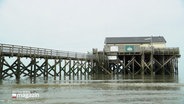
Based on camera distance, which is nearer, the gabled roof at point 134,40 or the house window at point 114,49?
the house window at point 114,49

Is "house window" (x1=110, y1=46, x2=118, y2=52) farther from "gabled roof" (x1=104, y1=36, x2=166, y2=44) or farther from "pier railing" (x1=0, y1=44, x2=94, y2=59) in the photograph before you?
→ "pier railing" (x1=0, y1=44, x2=94, y2=59)

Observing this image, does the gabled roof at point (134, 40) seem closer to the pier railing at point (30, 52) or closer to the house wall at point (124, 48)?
the house wall at point (124, 48)

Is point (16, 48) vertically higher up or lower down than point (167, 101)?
higher up

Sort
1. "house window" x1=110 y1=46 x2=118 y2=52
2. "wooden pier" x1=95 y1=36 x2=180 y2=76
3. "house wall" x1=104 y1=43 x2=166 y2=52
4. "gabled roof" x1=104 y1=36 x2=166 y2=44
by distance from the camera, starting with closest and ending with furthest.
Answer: "wooden pier" x1=95 y1=36 x2=180 y2=76, "house wall" x1=104 y1=43 x2=166 y2=52, "house window" x1=110 y1=46 x2=118 y2=52, "gabled roof" x1=104 y1=36 x2=166 y2=44

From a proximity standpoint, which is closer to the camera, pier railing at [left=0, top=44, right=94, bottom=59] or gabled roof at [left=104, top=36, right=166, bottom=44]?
pier railing at [left=0, top=44, right=94, bottom=59]

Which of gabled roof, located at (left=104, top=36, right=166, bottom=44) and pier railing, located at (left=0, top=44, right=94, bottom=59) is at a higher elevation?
gabled roof, located at (left=104, top=36, right=166, bottom=44)

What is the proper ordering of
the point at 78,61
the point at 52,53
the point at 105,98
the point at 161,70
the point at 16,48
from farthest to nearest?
the point at 161,70 → the point at 78,61 → the point at 52,53 → the point at 16,48 → the point at 105,98


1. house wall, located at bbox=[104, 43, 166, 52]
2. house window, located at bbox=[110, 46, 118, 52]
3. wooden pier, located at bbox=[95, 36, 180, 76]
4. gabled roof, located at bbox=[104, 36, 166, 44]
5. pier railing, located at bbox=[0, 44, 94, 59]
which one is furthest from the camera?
gabled roof, located at bbox=[104, 36, 166, 44]

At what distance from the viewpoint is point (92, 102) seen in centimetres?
2264

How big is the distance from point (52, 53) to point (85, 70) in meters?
12.1

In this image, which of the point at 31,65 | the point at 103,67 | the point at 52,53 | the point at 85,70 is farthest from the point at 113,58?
the point at 31,65

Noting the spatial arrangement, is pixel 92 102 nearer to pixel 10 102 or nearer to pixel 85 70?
pixel 10 102

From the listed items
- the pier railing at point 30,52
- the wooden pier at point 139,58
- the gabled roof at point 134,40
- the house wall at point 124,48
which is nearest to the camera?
the pier railing at point 30,52

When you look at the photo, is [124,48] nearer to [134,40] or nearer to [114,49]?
[114,49]
